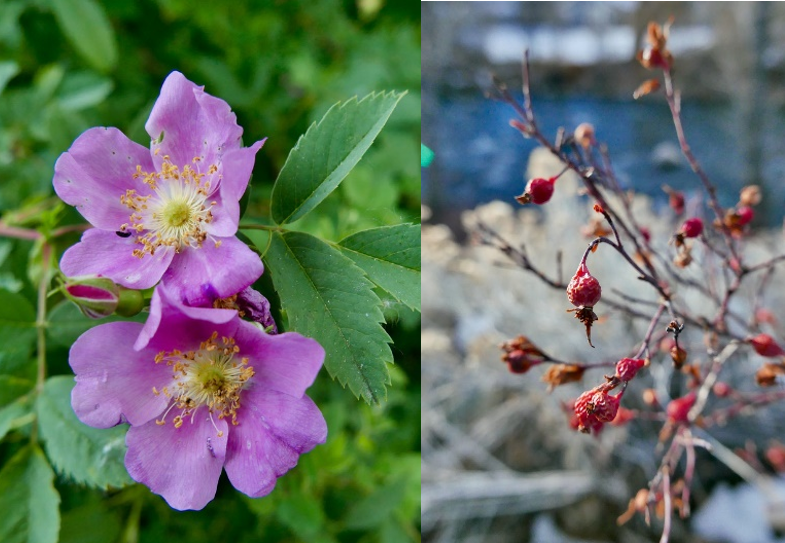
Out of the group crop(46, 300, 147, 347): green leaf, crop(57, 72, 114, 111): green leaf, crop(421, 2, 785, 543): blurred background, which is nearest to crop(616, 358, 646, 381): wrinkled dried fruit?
crop(46, 300, 147, 347): green leaf

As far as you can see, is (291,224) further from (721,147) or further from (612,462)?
(721,147)

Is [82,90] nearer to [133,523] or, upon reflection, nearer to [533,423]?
[133,523]

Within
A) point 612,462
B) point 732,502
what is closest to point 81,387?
point 612,462

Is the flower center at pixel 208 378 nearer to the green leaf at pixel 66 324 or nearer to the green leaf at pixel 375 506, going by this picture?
the green leaf at pixel 66 324

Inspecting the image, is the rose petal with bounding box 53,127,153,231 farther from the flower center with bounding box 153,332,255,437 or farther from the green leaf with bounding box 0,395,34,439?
the green leaf with bounding box 0,395,34,439

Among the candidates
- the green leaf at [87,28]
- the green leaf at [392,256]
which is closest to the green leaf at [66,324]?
the green leaf at [392,256]

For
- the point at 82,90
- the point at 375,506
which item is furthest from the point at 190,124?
the point at 82,90

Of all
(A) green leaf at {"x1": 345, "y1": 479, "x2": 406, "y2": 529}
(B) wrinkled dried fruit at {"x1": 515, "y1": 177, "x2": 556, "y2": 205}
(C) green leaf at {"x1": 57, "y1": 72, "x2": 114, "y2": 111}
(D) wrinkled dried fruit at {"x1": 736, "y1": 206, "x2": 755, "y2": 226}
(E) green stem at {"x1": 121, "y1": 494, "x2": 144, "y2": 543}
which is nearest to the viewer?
(B) wrinkled dried fruit at {"x1": 515, "y1": 177, "x2": 556, "y2": 205}
